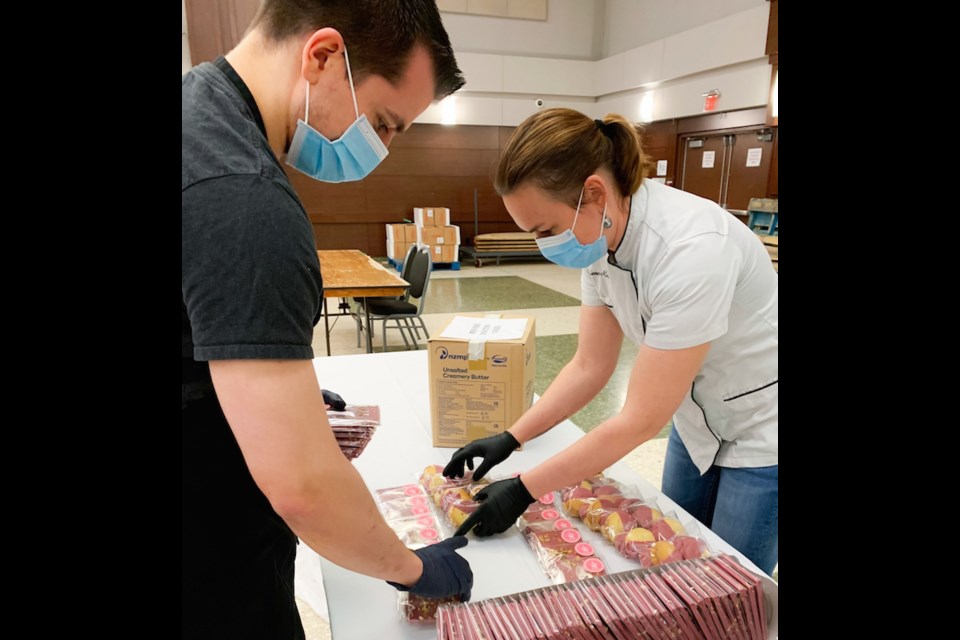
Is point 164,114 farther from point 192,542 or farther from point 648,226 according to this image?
point 648,226

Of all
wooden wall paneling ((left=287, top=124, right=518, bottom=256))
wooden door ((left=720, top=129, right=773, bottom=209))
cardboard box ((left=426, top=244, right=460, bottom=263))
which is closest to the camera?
wooden door ((left=720, top=129, right=773, bottom=209))

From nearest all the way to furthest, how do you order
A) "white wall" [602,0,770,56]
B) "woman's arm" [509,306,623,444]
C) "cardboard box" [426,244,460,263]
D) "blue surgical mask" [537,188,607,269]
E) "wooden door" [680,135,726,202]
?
"blue surgical mask" [537,188,607,269], "woman's arm" [509,306,623,444], "white wall" [602,0,770,56], "wooden door" [680,135,726,202], "cardboard box" [426,244,460,263]


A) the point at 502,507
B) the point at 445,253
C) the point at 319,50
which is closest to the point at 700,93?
the point at 445,253

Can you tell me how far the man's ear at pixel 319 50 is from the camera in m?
0.70

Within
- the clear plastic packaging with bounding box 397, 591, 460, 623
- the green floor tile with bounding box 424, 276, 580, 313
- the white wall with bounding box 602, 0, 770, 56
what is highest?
the white wall with bounding box 602, 0, 770, 56

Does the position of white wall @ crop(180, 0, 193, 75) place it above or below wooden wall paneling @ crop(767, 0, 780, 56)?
below

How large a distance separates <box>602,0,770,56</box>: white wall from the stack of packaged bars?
Answer: 14.9ft

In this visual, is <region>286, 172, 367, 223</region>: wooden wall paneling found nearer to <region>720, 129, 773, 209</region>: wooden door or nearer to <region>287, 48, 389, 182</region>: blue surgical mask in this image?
<region>720, 129, 773, 209</region>: wooden door

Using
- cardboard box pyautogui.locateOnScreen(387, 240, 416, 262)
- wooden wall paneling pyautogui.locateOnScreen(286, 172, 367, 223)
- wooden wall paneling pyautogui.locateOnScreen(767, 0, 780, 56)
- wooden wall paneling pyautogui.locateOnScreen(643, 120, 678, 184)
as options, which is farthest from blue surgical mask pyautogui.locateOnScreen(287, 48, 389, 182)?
wooden wall paneling pyautogui.locateOnScreen(286, 172, 367, 223)

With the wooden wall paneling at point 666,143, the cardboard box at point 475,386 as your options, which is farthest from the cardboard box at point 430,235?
the cardboard box at point 475,386

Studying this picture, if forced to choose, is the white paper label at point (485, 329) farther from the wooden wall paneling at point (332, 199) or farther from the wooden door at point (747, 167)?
the wooden wall paneling at point (332, 199)

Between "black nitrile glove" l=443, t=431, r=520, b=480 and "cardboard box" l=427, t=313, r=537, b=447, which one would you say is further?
"cardboard box" l=427, t=313, r=537, b=447

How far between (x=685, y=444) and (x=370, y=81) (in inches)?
47.8

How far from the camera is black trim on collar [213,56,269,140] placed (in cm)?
70
